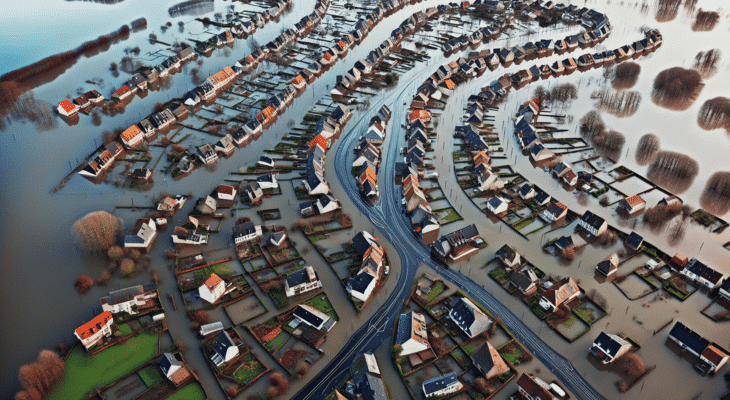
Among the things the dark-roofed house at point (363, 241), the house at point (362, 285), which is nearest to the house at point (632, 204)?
the dark-roofed house at point (363, 241)

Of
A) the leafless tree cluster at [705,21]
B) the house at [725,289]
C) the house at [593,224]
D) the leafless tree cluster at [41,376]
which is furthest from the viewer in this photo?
the leafless tree cluster at [705,21]

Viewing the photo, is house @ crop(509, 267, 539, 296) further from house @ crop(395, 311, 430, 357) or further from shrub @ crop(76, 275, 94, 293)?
shrub @ crop(76, 275, 94, 293)

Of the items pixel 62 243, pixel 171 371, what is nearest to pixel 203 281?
pixel 171 371

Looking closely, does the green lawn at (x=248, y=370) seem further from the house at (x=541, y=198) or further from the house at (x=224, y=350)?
the house at (x=541, y=198)

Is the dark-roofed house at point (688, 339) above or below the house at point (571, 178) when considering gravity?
below

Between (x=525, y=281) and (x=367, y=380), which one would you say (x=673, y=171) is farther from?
(x=367, y=380)

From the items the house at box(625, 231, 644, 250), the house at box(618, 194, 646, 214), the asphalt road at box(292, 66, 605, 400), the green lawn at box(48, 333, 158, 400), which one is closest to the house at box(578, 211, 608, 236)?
the house at box(625, 231, 644, 250)
